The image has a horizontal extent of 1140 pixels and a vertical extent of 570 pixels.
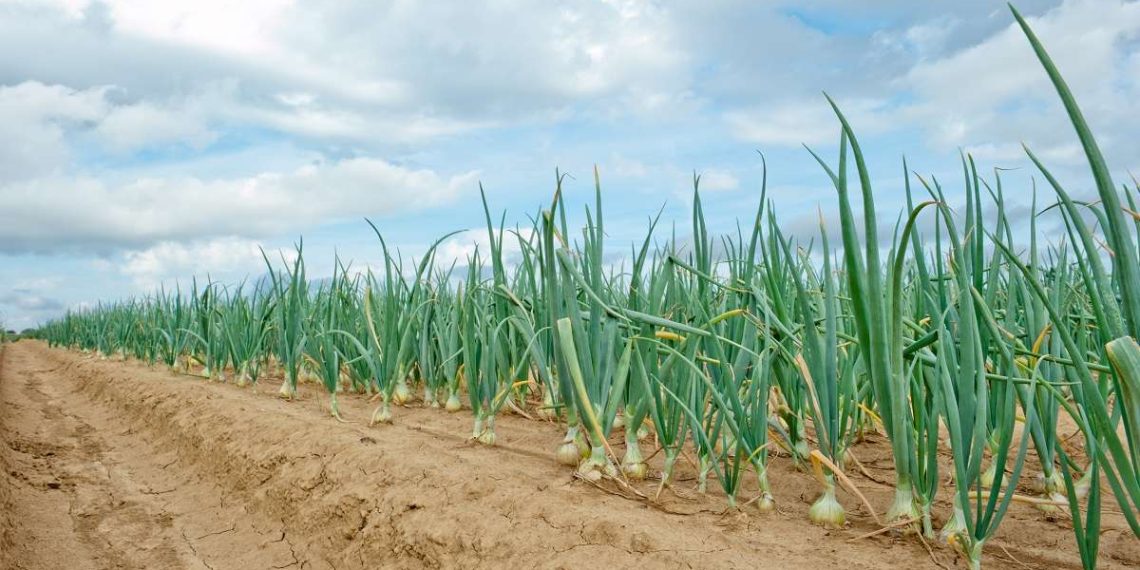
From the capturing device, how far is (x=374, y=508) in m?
2.21

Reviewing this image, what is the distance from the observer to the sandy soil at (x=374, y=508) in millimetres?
1605

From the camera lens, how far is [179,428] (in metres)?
4.05

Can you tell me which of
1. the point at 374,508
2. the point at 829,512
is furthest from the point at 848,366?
the point at 374,508

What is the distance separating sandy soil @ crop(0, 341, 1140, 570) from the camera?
5.27ft

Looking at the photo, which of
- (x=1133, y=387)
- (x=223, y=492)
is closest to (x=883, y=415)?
(x=1133, y=387)

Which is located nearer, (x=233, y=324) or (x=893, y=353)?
(x=893, y=353)

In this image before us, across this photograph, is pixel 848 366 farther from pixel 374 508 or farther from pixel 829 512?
pixel 374 508

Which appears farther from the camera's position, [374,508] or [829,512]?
[374,508]

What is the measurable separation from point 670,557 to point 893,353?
0.55 m

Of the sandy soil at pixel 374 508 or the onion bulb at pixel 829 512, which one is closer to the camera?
the sandy soil at pixel 374 508

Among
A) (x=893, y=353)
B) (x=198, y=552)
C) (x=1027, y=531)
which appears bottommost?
(x=198, y=552)

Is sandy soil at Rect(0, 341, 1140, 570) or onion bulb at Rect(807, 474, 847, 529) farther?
onion bulb at Rect(807, 474, 847, 529)

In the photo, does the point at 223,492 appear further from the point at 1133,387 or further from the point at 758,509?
the point at 1133,387

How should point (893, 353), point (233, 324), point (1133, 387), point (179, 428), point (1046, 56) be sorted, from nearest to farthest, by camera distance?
point (1046, 56) → point (1133, 387) → point (893, 353) → point (179, 428) → point (233, 324)
